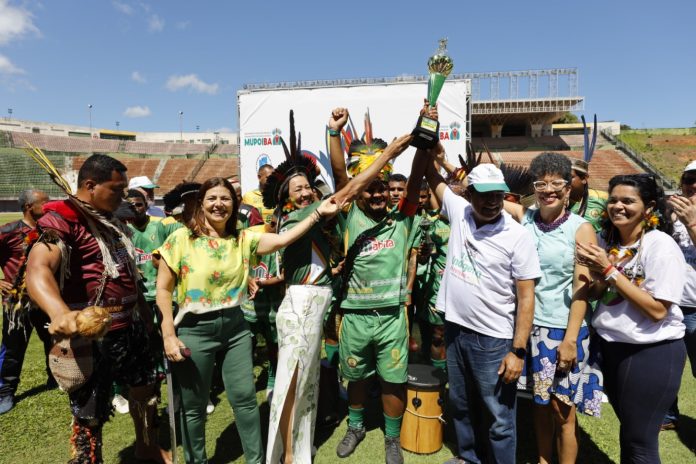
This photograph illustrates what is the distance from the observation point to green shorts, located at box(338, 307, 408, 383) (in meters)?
3.01

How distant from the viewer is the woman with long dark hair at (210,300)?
250 cm

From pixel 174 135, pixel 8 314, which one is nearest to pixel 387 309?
pixel 8 314

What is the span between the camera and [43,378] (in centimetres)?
465

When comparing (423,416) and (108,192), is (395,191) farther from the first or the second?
(108,192)

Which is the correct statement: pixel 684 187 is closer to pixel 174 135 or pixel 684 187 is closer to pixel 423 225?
pixel 423 225

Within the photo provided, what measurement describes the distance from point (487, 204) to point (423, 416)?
1.74m

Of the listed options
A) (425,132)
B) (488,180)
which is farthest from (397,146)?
(488,180)

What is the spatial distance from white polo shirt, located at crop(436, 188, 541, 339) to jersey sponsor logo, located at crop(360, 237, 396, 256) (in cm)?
57

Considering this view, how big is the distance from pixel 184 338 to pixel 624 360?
97.8 inches

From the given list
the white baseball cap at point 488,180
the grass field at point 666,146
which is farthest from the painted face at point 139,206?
the grass field at point 666,146

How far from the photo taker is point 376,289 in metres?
3.00

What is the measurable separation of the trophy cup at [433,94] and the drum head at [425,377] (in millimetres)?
1756

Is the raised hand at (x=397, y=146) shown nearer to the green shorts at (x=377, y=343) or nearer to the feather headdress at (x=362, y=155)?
the feather headdress at (x=362, y=155)

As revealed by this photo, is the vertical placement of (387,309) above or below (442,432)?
above
